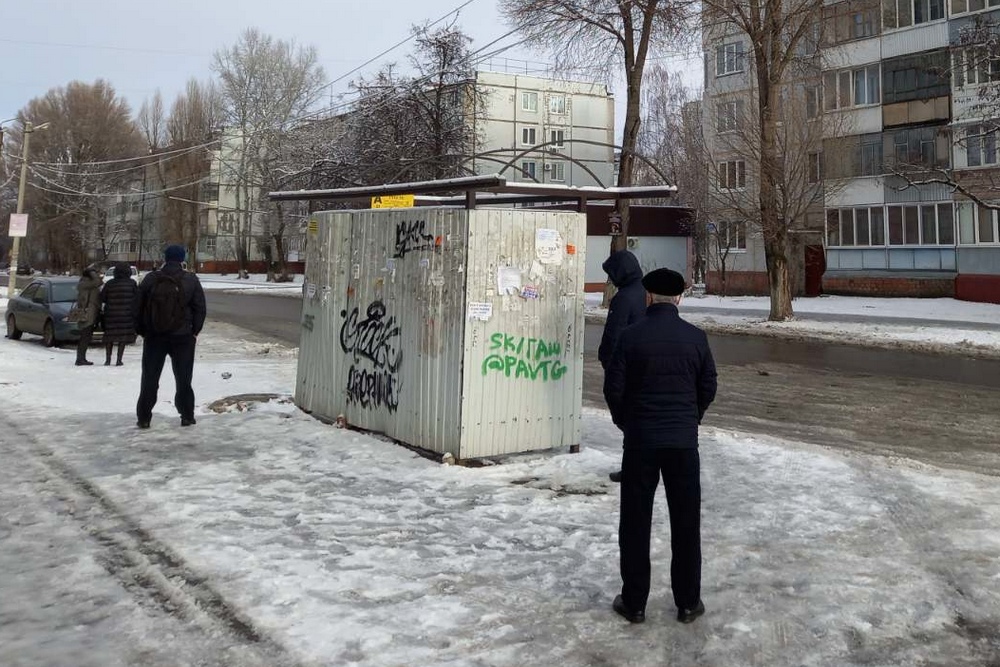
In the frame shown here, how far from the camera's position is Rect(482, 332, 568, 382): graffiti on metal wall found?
7.12m

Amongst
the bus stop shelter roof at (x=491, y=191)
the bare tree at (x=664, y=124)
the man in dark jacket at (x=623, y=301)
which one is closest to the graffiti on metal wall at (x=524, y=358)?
the man in dark jacket at (x=623, y=301)

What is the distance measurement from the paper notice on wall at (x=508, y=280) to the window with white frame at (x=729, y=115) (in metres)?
21.3

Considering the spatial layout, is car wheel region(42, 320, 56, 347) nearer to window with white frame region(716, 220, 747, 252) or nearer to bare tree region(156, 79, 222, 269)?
window with white frame region(716, 220, 747, 252)

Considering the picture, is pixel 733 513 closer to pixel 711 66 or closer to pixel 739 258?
pixel 739 258

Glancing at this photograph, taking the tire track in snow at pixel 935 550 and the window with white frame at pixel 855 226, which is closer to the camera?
the tire track in snow at pixel 935 550

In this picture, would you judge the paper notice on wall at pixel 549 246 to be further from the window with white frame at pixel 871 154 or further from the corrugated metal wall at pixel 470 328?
the window with white frame at pixel 871 154

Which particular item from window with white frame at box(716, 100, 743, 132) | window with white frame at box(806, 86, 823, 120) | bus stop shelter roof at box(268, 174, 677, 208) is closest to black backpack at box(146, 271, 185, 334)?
bus stop shelter roof at box(268, 174, 677, 208)

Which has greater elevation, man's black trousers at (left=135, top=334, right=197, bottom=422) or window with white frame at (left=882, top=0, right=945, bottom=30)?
window with white frame at (left=882, top=0, right=945, bottom=30)

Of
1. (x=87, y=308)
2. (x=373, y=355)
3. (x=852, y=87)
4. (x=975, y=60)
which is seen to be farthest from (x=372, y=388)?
(x=852, y=87)

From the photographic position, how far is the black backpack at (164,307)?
27.1 feet

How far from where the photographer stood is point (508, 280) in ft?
23.4

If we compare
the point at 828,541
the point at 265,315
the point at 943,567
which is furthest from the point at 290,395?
the point at 265,315

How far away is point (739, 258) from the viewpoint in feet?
131

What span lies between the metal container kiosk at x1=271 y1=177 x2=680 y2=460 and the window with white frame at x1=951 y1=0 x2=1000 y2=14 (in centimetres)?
3007
